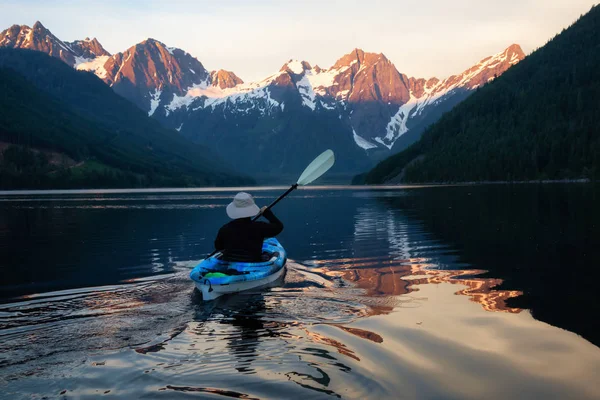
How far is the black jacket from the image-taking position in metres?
20.9

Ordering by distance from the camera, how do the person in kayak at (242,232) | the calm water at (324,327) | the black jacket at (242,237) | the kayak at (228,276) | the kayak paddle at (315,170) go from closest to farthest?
the calm water at (324,327), the kayak at (228,276), the person in kayak at (242,232), the black jacket at (242,237), the kayak paddle at (315,170)

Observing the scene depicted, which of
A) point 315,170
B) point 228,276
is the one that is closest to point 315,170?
point 315,170

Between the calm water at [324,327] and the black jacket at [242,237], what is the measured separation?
70.8 inches

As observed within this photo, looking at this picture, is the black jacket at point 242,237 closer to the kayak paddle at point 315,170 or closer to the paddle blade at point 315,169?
the kayak paddle at point 315,170

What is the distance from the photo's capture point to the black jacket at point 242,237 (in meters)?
20.9

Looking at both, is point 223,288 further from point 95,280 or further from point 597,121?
point 597,121

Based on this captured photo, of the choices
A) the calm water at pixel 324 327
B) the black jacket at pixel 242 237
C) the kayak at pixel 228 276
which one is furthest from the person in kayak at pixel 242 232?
the calm water at pixel 324 327

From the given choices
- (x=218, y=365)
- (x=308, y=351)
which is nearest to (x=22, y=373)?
(x=218, y=365)

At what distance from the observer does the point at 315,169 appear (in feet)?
99.7

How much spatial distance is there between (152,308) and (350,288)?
25.9 ft

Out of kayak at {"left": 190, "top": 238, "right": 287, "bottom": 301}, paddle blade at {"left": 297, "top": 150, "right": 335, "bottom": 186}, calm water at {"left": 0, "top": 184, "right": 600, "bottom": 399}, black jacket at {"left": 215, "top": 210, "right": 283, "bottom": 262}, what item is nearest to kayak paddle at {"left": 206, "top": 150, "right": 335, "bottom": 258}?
paddle blade at {"left": 297, "top": 150, "right": 335, "bottom": 186}

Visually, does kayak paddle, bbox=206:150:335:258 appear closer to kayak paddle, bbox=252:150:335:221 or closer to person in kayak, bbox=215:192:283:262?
kayak paddle, bbox=252:150:335:221

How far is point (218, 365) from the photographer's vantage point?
11844 millimetres

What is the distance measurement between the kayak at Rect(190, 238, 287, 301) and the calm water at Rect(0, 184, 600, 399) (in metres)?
0.53
